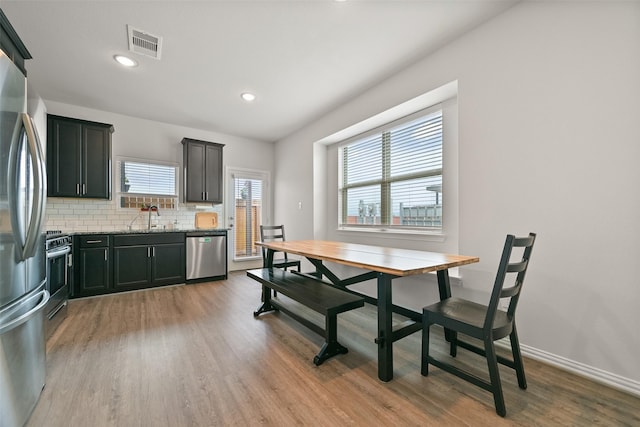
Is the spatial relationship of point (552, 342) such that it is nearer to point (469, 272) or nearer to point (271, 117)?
point (469, 272)

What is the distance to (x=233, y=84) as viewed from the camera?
338cm

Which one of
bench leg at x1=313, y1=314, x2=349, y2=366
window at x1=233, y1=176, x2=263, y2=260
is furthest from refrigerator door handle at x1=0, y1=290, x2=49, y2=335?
window at x1=233, y1=176, x2=263, y2=260

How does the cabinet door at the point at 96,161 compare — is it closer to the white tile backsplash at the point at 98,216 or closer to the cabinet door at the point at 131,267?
the white tile backsplash at the point at 98,216

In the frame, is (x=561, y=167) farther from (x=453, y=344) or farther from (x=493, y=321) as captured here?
(x=453, y=344)

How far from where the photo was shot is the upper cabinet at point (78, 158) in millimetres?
3598

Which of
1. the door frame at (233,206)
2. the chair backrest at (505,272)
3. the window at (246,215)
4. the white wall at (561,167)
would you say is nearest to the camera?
the chair backrest at (505,272)

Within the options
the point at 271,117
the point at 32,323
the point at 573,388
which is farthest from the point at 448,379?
the point at 271,117

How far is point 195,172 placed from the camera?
15.6 ft

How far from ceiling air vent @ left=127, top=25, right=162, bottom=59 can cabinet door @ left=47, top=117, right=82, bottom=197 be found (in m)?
1.98

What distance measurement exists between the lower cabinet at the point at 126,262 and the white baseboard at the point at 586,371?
4605 millimetres

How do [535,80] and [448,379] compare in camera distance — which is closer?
[448,379]

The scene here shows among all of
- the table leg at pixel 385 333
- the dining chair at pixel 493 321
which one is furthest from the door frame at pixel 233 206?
the dining chair at pixel 493 321

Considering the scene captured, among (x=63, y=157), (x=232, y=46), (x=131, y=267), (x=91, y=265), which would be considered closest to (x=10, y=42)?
(x=232, y=46)

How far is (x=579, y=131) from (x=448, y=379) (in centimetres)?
197
